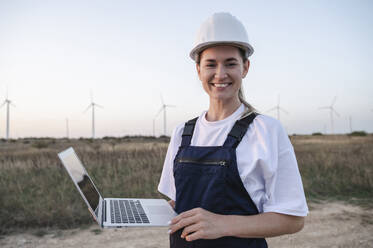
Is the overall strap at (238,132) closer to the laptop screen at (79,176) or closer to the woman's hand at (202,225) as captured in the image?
the woman's hand at (202,225)

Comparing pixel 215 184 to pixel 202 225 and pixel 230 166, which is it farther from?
pixel 202 225

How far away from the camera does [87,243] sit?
4.45 meters

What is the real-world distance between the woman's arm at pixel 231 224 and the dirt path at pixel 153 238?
3.28 metres

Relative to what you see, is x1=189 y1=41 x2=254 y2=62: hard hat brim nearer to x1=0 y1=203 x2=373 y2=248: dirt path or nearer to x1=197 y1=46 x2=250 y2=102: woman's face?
x1=197 y1=46 x2=250 y2=102: woman's face

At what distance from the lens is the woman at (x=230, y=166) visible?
52.5 inches

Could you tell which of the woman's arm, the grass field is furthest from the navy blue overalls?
the grass field

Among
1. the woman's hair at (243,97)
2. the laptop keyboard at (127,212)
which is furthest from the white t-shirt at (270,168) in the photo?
the laptop keyboard at (127,212)

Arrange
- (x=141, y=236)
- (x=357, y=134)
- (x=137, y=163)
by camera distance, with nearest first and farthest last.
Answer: (x=141, y=236) < (x=137, y=163) < (x=357, y=134)

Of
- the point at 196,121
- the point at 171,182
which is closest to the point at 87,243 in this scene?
the point at 171,182

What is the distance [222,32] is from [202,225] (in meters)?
0.96

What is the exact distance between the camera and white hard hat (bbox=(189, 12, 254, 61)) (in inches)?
60.9

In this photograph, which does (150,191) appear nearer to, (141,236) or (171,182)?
(141,236)

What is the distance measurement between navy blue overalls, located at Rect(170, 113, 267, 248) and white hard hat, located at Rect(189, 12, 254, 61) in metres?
0.40

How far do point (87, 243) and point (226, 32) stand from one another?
159 inches
